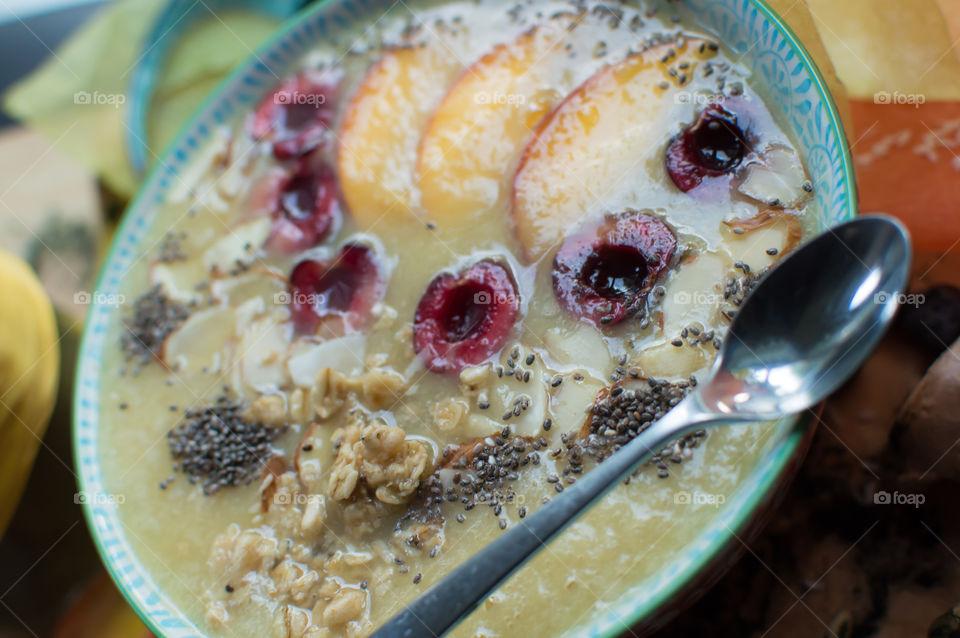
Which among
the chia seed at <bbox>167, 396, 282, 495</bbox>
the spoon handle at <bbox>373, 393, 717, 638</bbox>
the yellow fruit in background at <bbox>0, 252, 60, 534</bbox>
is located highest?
the spoon handle at <bbox>373, 393, 717, 638</bbox>

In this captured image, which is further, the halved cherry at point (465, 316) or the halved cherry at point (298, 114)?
the halved cherry at point (298, 114)

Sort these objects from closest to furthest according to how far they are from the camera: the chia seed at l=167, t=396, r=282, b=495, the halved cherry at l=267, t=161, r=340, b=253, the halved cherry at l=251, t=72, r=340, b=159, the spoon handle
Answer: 1. the spoon handle
2. the chia seed at l=167, t=396, r=282, b=495
3. the halved cherry at l=267, t=161, r=340, b=253
4. the halved cherry at l=251, t=72, r=340, b=159

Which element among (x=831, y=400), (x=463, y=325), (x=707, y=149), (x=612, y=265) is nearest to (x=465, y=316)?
(x=463, y=325)

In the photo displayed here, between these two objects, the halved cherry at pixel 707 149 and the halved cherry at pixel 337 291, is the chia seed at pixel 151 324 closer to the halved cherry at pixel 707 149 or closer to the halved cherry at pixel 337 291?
the halved cherry at pixel 337 291

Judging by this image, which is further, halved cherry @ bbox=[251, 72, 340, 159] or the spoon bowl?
halved cherry @ bbox=[251, 72, 340, 159]

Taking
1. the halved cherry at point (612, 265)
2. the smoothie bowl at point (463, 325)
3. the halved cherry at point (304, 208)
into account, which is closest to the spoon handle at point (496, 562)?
the smoothie bowl at point (463, 325)

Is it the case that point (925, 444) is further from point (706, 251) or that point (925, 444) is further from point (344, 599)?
point (344, 599)

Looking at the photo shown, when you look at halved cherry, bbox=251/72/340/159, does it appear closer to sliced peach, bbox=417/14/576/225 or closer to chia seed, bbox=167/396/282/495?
sliced peach, bbox=417/14/576/225

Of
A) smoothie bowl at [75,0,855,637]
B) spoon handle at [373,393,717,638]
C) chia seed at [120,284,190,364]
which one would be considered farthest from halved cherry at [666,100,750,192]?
chia seed at [120,284,190,364]

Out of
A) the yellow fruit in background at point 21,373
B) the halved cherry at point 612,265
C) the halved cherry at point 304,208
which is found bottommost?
the yellow fruit in background at point 21,373

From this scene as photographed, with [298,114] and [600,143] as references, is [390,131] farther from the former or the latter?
[600,143]
